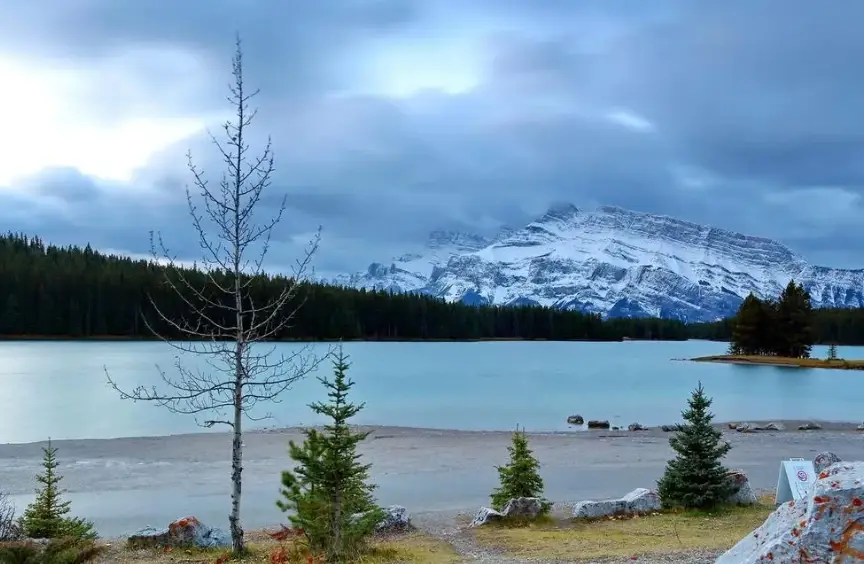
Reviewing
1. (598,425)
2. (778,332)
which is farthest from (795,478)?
(778,332)

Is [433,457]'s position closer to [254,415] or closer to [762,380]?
[254,415]

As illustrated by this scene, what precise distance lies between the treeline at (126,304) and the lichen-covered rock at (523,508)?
279 feet

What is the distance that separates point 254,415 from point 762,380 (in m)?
52.6

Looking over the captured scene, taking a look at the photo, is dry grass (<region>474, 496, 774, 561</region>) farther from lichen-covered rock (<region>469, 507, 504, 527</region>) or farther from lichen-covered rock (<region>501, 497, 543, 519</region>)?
lichen-covered rock (<region>501, 497, 543, 519</region>)

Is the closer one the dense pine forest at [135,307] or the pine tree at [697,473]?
Result: the pine tree at [697,473]

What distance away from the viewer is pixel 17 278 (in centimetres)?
11644

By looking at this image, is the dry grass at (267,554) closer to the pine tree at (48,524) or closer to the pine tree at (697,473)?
the pine tree at (48,524)

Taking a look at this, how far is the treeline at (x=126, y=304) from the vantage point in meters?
120

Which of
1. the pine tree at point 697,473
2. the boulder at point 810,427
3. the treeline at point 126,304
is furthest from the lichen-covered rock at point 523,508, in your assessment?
the treeline at point 126,304

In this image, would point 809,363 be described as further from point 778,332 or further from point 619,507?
point 619,507

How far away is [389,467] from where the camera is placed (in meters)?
25.8

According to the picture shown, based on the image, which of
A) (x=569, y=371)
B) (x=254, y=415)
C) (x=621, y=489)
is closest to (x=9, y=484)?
(x=621, y=489)

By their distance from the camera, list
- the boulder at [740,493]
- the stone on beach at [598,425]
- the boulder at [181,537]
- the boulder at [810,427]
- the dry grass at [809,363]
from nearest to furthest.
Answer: the boulder at [181,537] < the boulder at [740,493] < the boulder at [810,427] < the stone on beach at [598,425] < the dry grass at [809,363]

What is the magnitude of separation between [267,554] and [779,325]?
103355 mm
